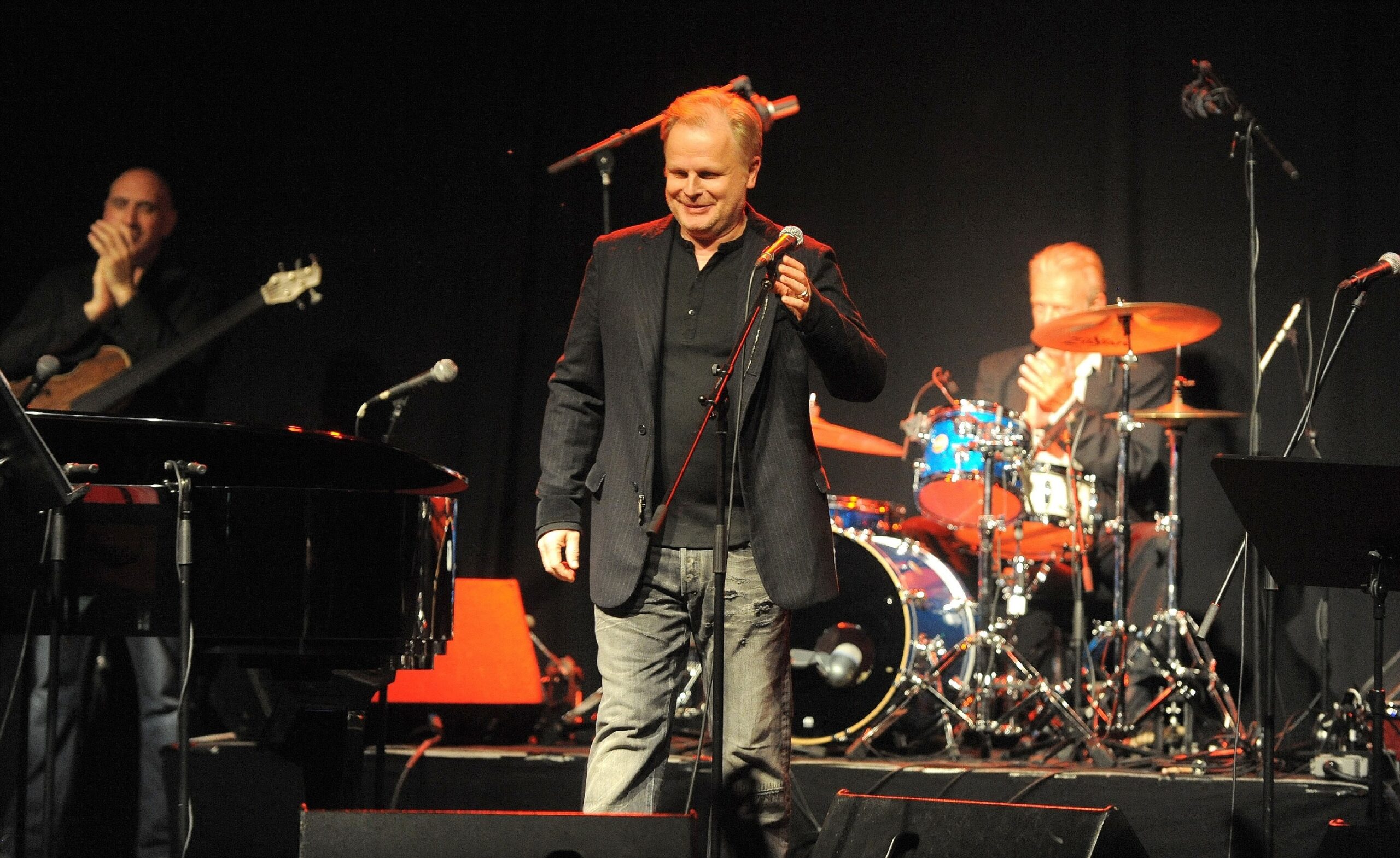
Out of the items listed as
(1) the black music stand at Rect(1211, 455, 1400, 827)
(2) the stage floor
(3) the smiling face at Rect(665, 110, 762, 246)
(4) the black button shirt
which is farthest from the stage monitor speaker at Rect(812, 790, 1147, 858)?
(2) the stage floor

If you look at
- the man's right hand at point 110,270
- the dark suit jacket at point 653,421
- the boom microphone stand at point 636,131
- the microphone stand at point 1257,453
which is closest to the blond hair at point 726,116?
the dark suit jacket at point 653,421

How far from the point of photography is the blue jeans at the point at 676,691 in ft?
9.50

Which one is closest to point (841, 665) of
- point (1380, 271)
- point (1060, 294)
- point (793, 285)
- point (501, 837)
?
point (1060, 294)

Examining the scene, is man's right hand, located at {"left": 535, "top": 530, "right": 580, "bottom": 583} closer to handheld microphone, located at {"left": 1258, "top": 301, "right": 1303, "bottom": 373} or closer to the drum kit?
the drum kit

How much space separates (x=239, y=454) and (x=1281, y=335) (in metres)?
3.82

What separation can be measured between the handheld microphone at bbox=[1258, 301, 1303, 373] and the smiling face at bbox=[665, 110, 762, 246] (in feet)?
9.69

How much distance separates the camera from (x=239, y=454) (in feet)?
12.3

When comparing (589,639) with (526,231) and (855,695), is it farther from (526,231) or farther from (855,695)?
(526,231)

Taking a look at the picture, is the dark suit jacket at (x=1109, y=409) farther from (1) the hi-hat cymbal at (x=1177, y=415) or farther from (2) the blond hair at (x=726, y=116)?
(2) the blond hair at (x=726, y=116)

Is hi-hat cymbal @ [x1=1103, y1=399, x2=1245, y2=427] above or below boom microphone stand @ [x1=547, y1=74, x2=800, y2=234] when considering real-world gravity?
below

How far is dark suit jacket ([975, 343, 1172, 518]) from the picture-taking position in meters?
5.52

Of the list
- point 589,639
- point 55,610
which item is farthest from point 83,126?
point 55,610

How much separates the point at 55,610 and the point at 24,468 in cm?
40

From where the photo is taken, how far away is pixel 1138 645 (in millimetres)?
5105
